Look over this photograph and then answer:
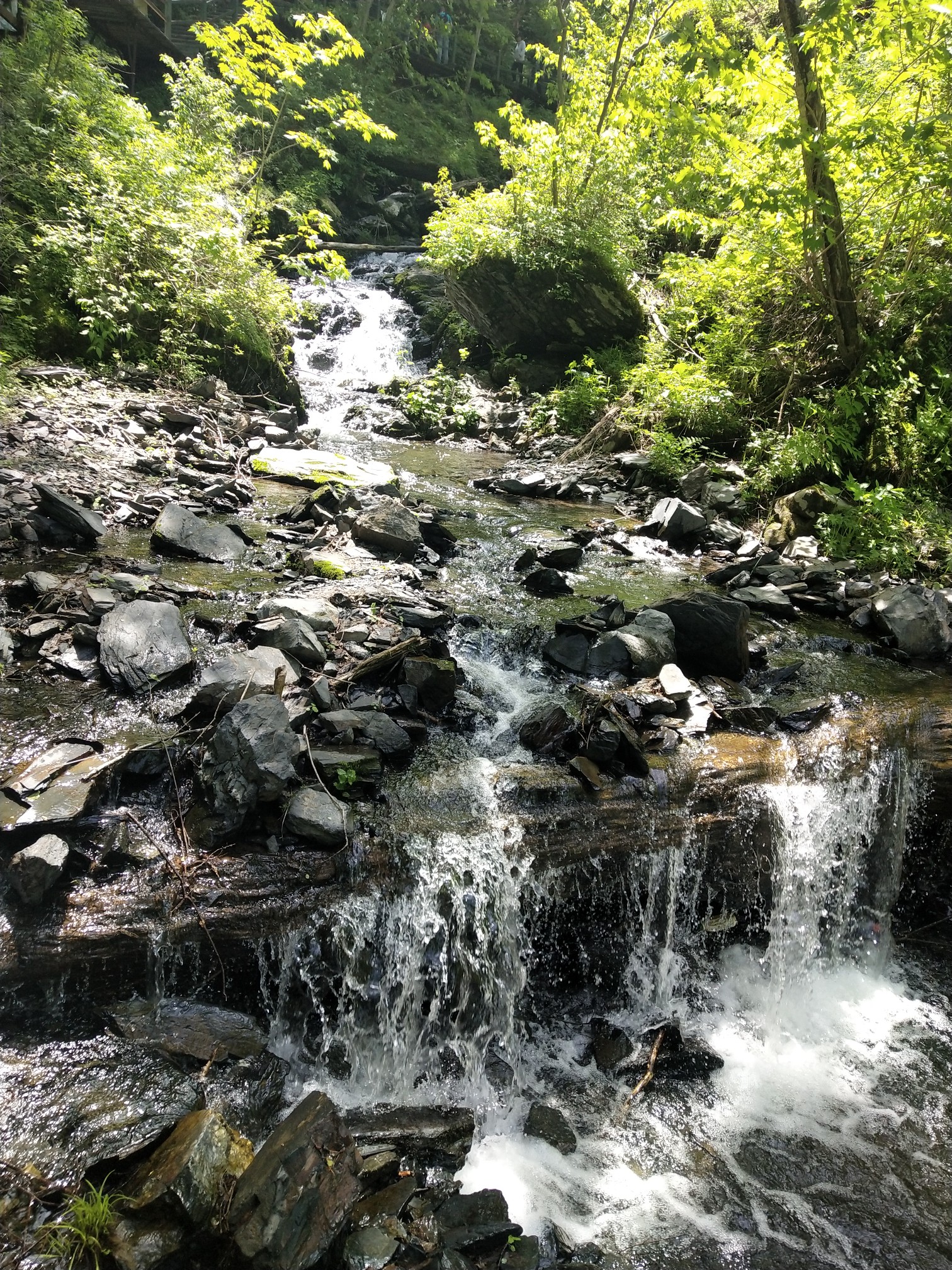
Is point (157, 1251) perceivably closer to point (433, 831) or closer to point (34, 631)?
point (433, 831)

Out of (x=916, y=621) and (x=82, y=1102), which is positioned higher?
(x=916, y=621)

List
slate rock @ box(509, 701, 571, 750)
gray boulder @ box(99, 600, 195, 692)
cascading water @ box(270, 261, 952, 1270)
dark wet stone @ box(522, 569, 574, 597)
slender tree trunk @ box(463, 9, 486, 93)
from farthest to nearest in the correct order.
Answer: slender tree trunk @ box(463, 9, 486, 93)
dark wet stone @ box(522, 569, 574, 597)
slate rock @ box(509, 701, 571, 750)
gray boulder @ box(99, 600, 195, 692)
cascading water @ box(270, 261, 952, 1270)

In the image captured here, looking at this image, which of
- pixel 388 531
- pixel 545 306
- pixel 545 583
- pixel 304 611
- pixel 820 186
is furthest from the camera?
pixel 545 306

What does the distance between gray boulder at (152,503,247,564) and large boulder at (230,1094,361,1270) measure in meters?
5.03

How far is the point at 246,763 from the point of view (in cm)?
357

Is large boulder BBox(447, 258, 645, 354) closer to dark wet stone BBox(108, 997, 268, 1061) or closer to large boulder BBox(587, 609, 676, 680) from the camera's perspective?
large boulder BBox(587, 609, 676, 680)

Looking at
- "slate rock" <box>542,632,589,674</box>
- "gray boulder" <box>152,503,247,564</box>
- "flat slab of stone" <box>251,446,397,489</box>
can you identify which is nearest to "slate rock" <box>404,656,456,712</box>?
"slate rock" <box>542,632,589,674</box>

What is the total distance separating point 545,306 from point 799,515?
9.78 m

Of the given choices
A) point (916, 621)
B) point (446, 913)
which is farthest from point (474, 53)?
point (446, 913)

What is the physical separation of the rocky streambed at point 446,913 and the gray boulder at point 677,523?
2.73m

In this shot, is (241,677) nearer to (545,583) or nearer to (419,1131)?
(419,1131)

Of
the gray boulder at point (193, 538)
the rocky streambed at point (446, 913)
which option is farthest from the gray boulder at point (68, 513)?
the gray boulder at point (193, 538)

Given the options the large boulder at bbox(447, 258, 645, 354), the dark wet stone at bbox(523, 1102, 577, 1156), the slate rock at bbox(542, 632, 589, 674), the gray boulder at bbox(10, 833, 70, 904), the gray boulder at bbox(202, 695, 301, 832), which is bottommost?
the dark wet stone at bbox(523, 1102, 577, 1156)

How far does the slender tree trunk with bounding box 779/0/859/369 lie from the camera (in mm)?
7191
